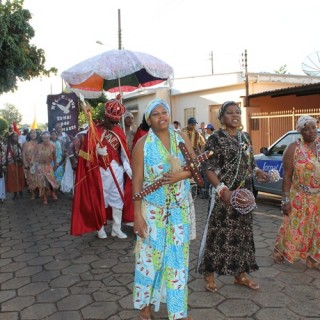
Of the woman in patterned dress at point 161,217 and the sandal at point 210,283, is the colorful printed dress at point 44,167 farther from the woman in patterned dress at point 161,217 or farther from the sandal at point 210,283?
the woman in patterned dress at point 161,217

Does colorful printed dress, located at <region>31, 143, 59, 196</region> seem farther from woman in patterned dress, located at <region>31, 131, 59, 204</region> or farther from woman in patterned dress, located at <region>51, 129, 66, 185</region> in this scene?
woman in patterned dress, located at <region>51, 129, 66, 185</region>

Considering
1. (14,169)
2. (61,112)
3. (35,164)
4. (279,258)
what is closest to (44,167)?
(35,164)

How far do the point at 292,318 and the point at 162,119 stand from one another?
1936 mm

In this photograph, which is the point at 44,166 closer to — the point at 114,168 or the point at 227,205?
the point at 114,168

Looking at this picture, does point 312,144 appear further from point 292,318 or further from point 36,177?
point 36,177

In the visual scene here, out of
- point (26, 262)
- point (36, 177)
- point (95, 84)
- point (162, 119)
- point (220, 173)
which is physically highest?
point (95, 84)

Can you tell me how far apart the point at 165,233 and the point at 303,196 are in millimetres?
2012

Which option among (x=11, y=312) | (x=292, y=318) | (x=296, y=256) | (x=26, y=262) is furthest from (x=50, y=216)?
(x=292, y=318)

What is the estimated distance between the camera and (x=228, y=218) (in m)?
3.42

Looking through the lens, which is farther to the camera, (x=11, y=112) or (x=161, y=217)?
(x=11, y=112)

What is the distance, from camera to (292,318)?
307 cm

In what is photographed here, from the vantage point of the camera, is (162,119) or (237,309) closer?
(162,119)

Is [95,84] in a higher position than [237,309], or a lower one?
higher

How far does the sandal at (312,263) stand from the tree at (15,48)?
7656mm
